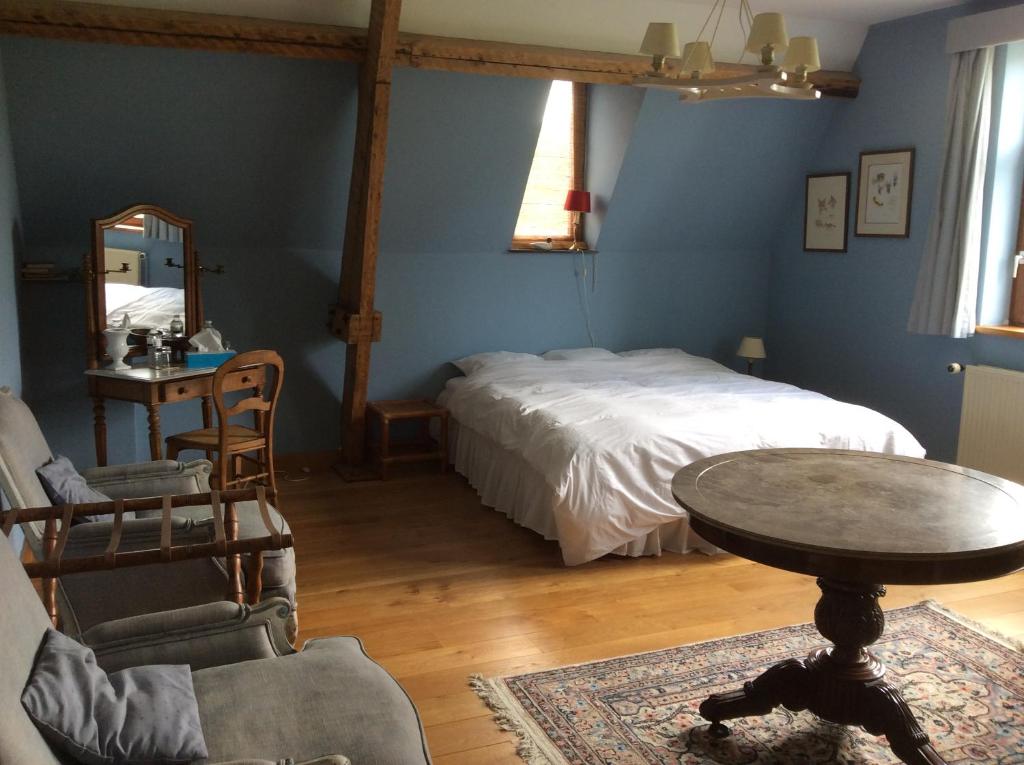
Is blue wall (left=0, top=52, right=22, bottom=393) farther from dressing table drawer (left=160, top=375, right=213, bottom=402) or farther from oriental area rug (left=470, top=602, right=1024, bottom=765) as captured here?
oriental area rug (left=470, top=602, right=1024, bottom=765)

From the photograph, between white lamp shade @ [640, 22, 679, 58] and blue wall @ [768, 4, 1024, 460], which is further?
→ blue wall @ [768, 4, 1024, 460]

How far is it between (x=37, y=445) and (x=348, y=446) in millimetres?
2304

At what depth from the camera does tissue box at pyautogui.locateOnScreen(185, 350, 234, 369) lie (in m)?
4.23

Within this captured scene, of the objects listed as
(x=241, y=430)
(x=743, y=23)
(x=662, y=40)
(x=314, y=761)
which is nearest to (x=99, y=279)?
(x=241, y=430)

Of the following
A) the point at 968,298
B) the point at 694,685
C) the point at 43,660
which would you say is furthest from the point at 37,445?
the point at 968,298

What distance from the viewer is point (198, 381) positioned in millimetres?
4148

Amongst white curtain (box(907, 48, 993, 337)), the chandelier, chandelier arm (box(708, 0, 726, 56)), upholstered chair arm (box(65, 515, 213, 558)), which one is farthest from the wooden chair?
white curtain (box(907, 48, 993, 337))

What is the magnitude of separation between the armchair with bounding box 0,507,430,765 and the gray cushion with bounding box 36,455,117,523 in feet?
2.48

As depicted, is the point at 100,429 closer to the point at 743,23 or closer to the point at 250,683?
the point at 250,683

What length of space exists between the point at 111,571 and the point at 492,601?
1363 millimetres

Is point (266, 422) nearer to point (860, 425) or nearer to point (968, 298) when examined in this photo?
point (860, 425)

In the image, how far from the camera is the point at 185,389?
4.09 m

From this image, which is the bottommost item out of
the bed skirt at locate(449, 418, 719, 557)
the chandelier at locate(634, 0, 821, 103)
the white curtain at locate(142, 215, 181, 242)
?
the bed skirt at locate(449, 418, 719, 557)

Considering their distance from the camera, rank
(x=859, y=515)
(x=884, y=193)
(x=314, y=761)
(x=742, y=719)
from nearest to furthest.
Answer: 1. (x=314, y=761)
2. (x=859, y=515)
3. (x=742, y=719)
4. (x=884, y=193)
